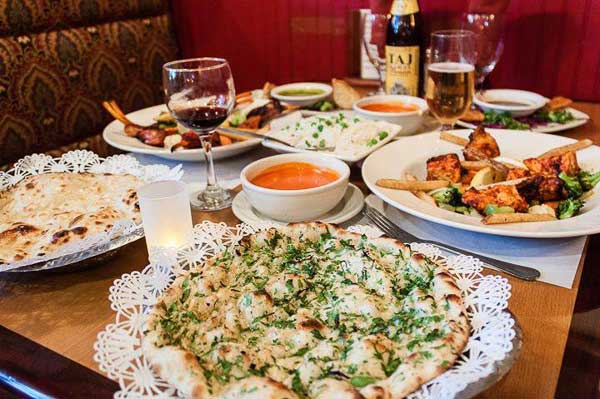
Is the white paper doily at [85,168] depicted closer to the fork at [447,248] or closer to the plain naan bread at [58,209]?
the plain naan bread at [58,209]

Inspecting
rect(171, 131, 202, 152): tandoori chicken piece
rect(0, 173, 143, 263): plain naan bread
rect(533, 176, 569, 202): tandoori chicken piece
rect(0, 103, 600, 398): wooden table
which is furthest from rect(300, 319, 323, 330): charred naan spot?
rect(171, 131, 202, 152): tandoori chicken piece

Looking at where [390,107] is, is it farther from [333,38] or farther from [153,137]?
[333,38]

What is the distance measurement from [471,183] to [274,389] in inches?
36.4

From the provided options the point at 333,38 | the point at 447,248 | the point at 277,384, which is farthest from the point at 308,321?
the point at 333,38

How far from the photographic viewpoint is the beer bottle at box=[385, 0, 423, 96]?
2.18m

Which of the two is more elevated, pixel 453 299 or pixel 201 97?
→ pixel 201 97

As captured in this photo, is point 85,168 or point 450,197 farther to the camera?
point 85,168

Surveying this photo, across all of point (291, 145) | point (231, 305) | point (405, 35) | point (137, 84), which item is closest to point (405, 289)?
point (231, 305)

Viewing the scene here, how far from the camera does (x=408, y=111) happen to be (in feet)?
6.44

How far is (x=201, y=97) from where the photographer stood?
1.43 m

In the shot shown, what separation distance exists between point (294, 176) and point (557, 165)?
27.5 inches

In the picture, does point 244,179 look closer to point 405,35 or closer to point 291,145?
point 291,145

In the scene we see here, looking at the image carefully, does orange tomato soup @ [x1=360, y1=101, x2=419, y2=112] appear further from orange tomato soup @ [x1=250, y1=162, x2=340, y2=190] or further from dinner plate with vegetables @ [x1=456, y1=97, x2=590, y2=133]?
orange tomato soup @ [x1=250, y1=162, x2=340, y2=190]

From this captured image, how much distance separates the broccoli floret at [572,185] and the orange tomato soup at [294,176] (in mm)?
573
